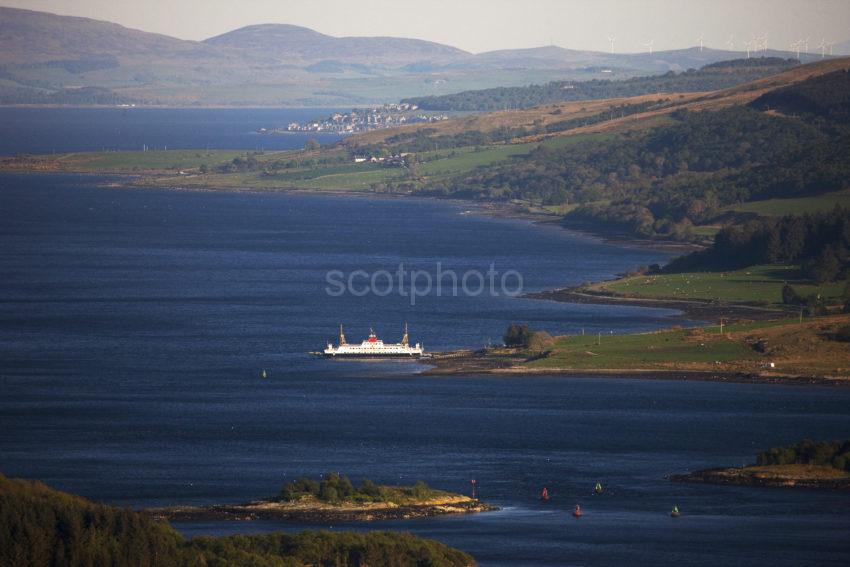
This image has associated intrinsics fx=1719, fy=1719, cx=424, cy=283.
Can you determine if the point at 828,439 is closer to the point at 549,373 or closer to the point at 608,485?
the point at 608,485

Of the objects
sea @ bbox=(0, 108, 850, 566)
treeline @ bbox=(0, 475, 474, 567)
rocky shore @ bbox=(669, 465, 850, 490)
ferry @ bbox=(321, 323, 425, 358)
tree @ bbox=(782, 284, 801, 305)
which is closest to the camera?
treeline @ bbox=(0, 475, 474, 567)

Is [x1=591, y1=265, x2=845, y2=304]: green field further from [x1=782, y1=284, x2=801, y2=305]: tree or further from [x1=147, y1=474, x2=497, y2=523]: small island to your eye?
[x1=147, y1=474, x2=497, y2=523]: small island

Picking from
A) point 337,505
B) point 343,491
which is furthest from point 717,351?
point 337,505

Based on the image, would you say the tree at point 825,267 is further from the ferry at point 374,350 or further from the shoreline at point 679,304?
the ferry at point 374,350

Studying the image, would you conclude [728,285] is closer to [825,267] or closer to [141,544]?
[825,267]

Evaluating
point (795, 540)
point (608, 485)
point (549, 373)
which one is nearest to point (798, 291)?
point (549, 373)

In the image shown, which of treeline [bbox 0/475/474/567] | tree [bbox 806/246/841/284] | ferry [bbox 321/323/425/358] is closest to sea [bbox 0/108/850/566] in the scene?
ferry [bbox 321/323/425/358]
